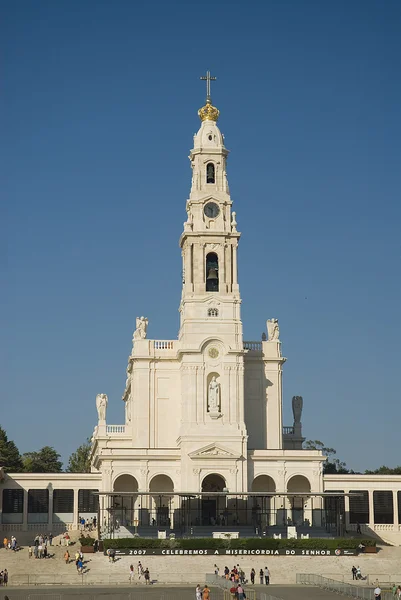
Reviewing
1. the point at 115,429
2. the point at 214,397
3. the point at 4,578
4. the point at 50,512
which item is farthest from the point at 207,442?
the point at 4,578

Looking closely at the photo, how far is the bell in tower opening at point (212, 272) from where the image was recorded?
9406 cm

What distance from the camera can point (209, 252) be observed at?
93875mm

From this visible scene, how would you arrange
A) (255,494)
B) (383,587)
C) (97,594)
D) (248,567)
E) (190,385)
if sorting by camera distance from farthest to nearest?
(190,385)
(255,494)
(248,567)
(383,587)
(97,594)

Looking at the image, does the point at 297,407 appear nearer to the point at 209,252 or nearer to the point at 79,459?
the point at 209,252

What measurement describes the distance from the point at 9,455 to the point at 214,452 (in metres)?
35.1

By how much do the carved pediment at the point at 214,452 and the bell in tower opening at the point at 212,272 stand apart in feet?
42.8

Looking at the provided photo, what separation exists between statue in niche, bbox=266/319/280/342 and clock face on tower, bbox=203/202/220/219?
9918 mm

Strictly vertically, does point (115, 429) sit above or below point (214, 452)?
above

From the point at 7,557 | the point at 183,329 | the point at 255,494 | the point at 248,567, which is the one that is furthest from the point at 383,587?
the point at 183,329

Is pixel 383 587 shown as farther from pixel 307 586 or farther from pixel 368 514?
pixel 368 514

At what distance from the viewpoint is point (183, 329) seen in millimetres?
92062

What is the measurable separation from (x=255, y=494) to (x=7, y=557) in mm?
17718

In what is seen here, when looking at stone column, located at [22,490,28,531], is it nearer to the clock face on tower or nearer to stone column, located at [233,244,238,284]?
stone column, located at [233,244,238,284]

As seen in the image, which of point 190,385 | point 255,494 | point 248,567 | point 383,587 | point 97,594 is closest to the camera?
point 97,594
